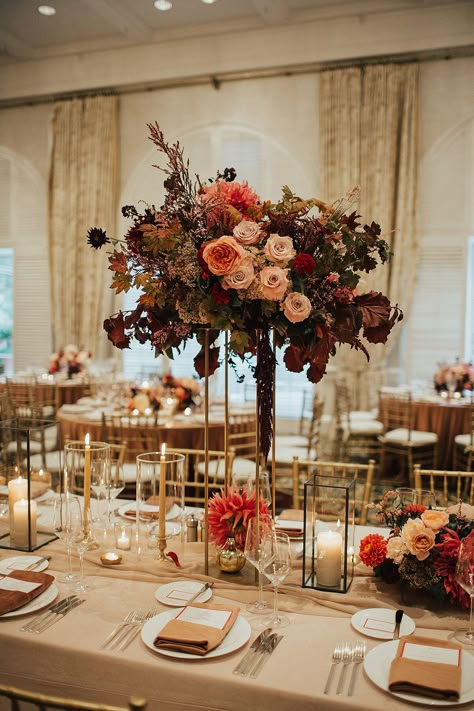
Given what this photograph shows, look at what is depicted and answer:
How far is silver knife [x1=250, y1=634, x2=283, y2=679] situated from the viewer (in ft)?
5.28

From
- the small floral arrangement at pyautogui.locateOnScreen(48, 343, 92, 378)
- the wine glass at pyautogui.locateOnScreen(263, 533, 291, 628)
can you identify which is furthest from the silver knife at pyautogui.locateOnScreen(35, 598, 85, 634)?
the small floral arrangement at pyautogui.locateOnScreen(48, 343, 92, 378)

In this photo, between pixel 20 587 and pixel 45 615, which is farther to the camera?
pixel 20 587

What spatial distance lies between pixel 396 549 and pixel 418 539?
0.28 feet

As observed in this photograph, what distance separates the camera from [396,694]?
1508 mm

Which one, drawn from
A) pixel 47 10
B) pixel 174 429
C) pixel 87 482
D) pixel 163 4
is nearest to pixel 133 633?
pixel 87 482

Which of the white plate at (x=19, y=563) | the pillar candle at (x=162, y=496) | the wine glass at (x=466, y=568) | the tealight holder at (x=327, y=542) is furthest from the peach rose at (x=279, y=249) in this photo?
the white plate at (x=19, y=563)

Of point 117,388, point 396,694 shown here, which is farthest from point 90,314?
point 396,694

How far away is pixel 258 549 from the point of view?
6.00 feet

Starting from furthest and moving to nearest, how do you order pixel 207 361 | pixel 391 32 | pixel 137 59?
1. pixel 137 59
2. pixel 391 32
3. pixel 207 361

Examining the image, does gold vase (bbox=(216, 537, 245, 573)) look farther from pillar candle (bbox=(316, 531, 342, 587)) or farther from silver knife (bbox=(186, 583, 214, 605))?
pillar candle (bbox=(316, 531, 342, 587))

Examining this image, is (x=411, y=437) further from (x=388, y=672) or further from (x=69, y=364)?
(x=388, y=672)

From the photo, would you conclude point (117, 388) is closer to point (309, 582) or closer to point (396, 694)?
point (309, 582)

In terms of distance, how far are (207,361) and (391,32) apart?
743 cm

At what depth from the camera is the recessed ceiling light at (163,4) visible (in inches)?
322
